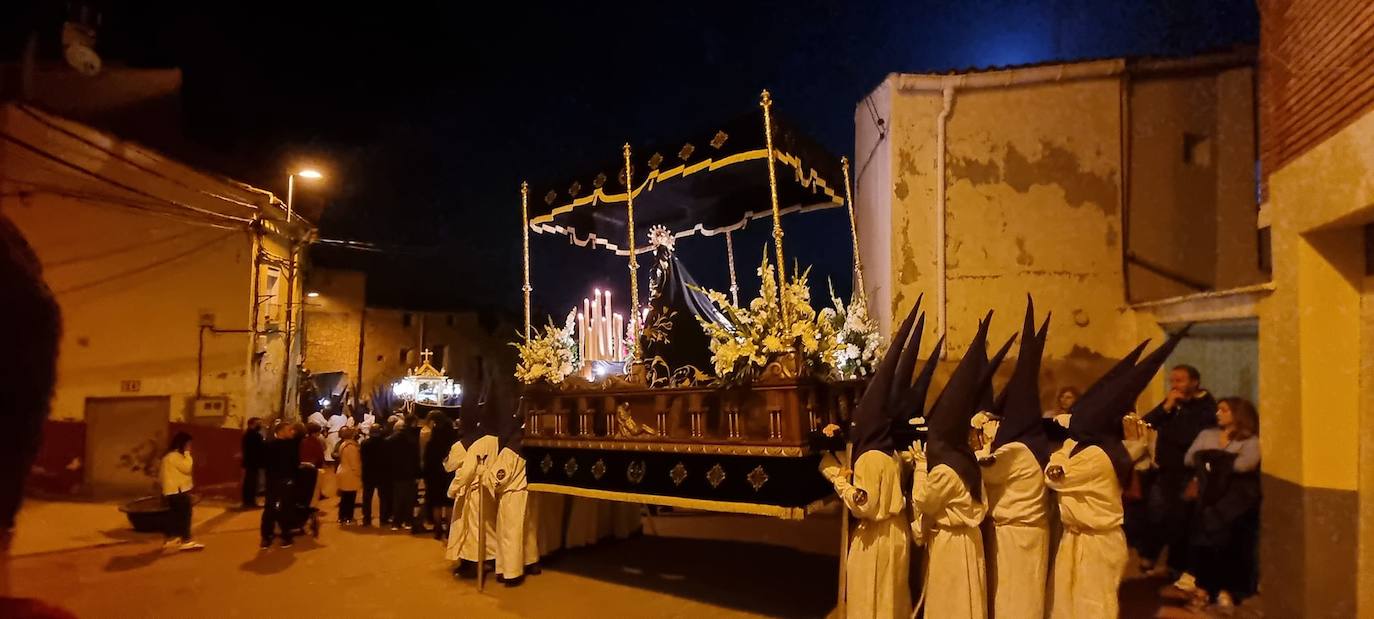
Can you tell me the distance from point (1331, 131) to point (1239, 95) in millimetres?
4645

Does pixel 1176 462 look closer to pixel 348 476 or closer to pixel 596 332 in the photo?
pixel 596 332

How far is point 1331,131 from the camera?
5211mm

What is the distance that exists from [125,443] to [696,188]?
40.1 ft

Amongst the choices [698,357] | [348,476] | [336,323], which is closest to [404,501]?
[348,476]

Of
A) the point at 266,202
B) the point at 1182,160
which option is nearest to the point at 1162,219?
the point at 1182,160

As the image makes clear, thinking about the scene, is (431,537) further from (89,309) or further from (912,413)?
(89,309)

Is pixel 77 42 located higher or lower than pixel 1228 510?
higher

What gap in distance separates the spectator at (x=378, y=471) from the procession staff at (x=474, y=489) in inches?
121

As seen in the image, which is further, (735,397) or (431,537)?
(431,537)

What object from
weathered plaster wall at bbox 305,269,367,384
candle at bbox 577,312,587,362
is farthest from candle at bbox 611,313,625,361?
weathered plaster wall at bbox 305,269,367,384

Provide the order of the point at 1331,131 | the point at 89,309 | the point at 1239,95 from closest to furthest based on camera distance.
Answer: the point at 1331,131 → the point at 1239,95 → the point at 89,309

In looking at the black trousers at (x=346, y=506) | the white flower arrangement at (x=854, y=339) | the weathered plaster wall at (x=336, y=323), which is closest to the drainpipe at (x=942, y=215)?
the white flower arrangement at (x=854, y=339)

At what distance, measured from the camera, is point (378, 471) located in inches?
398

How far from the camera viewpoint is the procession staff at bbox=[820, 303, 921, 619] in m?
5.02
